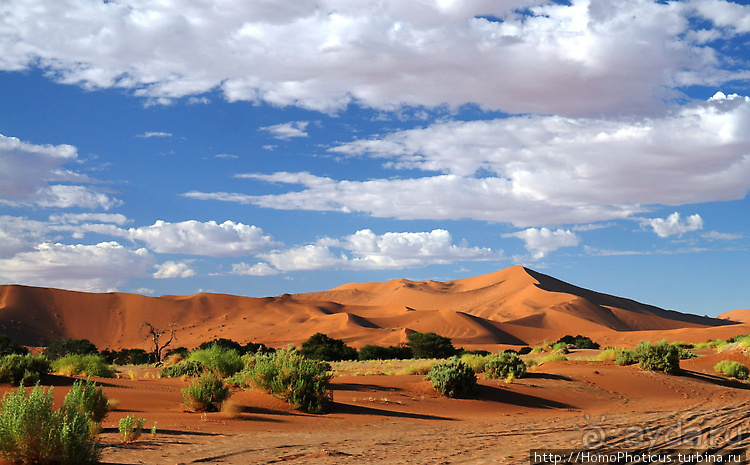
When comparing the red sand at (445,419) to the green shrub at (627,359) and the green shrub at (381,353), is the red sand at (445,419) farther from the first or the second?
the green shrub at (381,353)

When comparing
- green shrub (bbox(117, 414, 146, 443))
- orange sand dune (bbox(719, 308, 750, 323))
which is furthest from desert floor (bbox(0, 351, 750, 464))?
orange sand dune (bbox(719, 308, 750, 323))

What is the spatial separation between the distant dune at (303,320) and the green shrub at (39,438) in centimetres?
5195

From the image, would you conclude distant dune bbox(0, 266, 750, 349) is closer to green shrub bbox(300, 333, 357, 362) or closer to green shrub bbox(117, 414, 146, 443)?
green shrub bbox(300, 333, 357, 362)

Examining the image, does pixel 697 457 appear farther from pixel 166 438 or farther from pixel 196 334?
pixel 196 334

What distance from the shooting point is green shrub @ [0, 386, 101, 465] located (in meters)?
7.73

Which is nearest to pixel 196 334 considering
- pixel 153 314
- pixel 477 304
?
pixel 153 314

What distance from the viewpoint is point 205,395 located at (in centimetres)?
1390

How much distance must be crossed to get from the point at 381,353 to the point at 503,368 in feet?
76.1

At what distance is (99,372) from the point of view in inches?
850

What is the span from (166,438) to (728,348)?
34.9 metres

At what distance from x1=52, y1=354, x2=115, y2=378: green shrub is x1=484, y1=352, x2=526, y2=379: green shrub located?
13.8m

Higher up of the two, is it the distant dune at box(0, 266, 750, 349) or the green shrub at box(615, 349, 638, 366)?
the distant dune at box(0, 266, 750, 349)

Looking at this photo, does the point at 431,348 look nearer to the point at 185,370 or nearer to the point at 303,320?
A: the point at 185,370

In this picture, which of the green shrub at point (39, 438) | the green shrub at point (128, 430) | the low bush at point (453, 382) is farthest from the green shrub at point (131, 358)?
the green shrub at point (39, 438)
